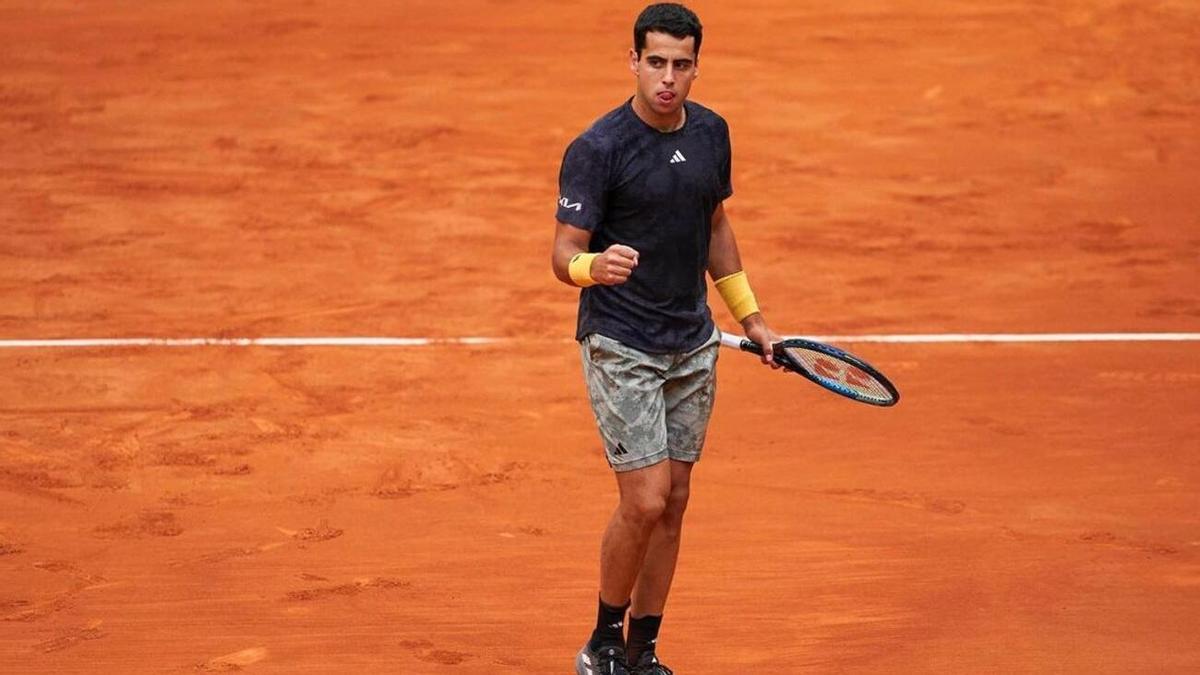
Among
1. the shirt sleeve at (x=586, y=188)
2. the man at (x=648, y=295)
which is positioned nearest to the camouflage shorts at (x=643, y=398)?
the man at (x=648, y=295)

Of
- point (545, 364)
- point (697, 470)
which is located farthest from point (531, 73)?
point (697, 470)

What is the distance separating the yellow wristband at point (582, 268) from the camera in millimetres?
5676

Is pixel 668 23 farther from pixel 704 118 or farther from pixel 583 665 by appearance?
pixel 583 665

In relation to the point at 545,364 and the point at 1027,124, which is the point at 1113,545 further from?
the point at 1027,124

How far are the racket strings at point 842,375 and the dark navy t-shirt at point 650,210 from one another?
0.55m

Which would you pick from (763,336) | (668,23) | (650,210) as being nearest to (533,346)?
(763,336)

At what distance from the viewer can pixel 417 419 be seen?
9797 mm

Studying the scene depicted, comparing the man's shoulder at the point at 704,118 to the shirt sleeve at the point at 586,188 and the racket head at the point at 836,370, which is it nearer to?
the shirt sleeve at the point at 586,188

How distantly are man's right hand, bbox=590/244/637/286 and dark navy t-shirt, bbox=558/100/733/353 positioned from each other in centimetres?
28

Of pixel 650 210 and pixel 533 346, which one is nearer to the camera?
pixel 650 210

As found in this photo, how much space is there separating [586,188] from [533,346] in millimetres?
5305

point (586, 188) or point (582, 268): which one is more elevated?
point (586, 188)

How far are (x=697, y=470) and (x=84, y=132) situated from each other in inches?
341

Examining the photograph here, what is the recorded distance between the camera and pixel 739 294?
6383 millimetres
